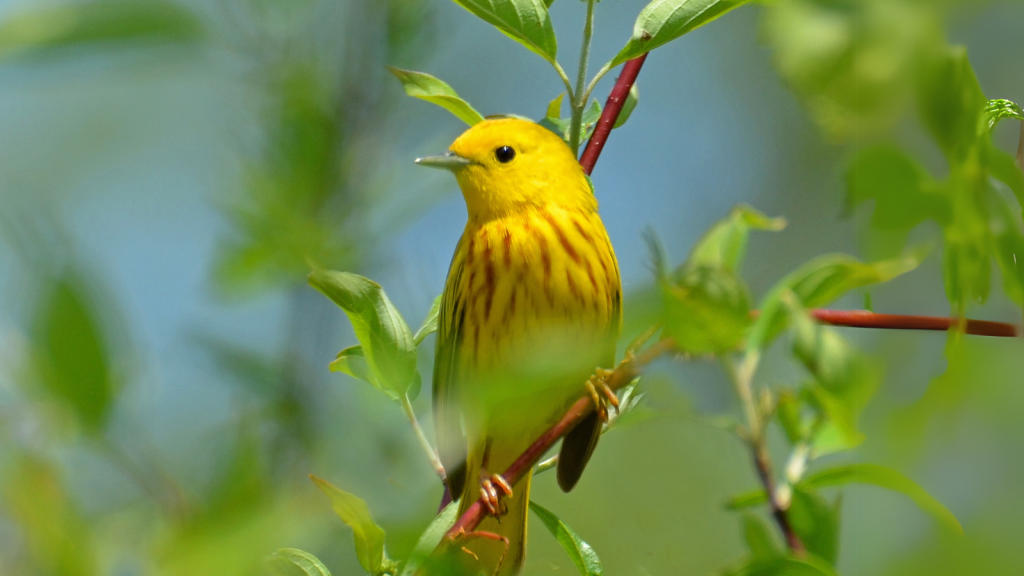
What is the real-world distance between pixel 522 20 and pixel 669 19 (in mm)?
171

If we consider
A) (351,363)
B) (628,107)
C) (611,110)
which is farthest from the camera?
(628,107)

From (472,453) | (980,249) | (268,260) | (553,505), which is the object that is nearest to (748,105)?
(472,453)

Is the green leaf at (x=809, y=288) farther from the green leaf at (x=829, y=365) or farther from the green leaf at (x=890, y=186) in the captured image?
the green leaf at (x=890, y=186)

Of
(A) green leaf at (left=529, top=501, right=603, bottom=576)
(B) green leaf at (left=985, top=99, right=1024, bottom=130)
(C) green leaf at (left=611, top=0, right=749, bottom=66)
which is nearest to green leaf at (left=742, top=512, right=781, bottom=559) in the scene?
(A) green leaf at (left=529, top=501, right=603, bottom=576)

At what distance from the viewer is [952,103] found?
41 cm

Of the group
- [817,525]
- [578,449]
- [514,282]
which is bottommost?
[578,449]

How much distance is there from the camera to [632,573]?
88cm

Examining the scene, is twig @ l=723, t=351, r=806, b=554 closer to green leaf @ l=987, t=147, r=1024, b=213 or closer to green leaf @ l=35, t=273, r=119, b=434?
green leaf @ l=987, t=147, r=1024, b=213

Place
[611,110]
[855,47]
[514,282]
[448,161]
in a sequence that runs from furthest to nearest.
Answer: [448,161], [514,282], [611,110], [855,47]

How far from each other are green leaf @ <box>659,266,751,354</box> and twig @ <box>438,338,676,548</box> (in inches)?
2.0

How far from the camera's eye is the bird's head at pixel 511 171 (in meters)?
2.25

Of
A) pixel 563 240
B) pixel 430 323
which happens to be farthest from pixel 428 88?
pixel 563 240

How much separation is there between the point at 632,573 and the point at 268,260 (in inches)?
24.9

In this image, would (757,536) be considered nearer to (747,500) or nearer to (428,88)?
(747,500)
